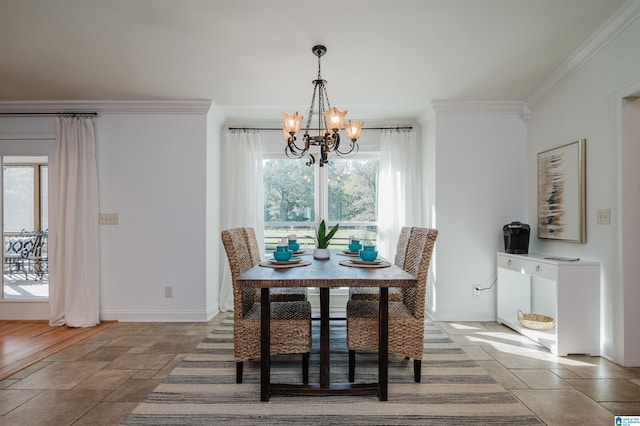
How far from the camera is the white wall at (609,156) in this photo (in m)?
2.49

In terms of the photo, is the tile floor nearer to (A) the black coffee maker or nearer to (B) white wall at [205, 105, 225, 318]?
(B) white wall at [205, 105, 225, 318]

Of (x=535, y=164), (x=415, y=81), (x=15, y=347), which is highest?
(x=415, y=81)

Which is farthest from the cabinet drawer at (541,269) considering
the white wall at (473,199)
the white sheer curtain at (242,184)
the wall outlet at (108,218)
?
the wall outlet at (108,218)

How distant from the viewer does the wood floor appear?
2.61 m

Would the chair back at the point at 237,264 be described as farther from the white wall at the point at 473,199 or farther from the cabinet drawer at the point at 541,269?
the cabinet drawer at the point at 541,269

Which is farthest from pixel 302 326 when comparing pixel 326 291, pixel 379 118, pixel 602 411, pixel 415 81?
pixel 379 118

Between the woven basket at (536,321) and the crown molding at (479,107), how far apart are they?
2043mm

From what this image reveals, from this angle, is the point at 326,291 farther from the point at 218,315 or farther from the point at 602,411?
the point at 218,315

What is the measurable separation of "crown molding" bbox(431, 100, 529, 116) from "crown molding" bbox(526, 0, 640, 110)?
0.10m

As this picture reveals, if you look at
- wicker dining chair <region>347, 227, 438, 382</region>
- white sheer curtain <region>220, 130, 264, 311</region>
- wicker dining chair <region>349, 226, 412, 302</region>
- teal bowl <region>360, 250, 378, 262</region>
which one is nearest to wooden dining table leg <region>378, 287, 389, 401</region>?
wicker dining chair <region>347, 227, 438, 382</region>

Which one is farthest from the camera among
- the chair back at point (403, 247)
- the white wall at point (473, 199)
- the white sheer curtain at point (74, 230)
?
the white wall at point (473, 199)

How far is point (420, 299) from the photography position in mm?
2207

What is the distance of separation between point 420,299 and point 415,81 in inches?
82.6

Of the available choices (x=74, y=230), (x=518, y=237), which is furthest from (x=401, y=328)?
(x=74, y=230)
